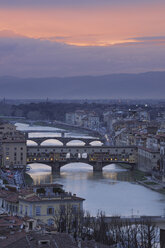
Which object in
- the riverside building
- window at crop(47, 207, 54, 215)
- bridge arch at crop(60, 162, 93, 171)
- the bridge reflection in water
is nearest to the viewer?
window at crop(47, 207, 54, 215)

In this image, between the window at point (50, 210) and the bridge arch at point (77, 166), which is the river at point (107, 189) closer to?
the bridge arch at point (77, 166)

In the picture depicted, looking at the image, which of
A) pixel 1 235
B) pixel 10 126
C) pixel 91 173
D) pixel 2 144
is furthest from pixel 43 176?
pixel 1 235

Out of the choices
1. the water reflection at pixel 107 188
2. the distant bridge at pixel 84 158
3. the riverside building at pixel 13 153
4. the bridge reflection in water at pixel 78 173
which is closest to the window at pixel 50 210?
the water reflection at pixel 107 188

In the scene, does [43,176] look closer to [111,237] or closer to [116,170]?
[116,170]

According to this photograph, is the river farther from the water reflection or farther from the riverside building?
the riverside building

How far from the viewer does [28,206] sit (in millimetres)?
18156

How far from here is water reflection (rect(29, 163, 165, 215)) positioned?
25.3 metres

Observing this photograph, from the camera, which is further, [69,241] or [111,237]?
[111,237]

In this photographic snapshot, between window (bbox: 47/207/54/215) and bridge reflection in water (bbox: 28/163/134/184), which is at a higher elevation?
bridge reflection in water (bbox: 28/163/134/184)

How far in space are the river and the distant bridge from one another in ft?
1.24

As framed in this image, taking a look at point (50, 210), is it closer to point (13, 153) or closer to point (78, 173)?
point (78, 173)

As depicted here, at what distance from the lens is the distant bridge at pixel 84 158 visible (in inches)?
1599

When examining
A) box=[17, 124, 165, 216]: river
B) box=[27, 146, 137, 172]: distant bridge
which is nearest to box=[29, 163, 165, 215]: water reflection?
box=[17, 124, 165, 216]: river

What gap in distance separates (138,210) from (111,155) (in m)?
18.3
